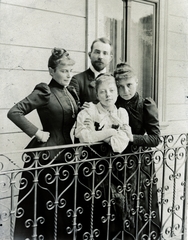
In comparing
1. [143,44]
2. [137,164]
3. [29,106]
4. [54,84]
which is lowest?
[137,164]

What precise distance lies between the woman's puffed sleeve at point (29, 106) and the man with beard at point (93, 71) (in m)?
0.38

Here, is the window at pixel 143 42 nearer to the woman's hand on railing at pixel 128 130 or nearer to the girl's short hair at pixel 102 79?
the girl's short hair at pixel 102 79

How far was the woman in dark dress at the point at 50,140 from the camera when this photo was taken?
3256 millimetres

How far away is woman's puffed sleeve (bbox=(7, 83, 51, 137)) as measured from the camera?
311cm

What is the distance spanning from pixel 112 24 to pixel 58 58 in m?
0.94

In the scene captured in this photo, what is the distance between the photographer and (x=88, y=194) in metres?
3.49

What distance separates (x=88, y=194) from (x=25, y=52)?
1.42m

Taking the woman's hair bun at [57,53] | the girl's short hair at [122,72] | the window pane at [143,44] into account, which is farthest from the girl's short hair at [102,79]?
the window pane at [143,44]

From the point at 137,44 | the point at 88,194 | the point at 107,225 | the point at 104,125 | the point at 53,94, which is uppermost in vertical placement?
the point at 137,44

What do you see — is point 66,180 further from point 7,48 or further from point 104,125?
point 7,48

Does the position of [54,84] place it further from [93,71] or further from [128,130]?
[128,130]

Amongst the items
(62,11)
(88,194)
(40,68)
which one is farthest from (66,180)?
(62,11)

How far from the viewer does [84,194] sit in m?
3.37

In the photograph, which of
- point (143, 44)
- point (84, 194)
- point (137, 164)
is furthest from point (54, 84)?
point (143, 44)
